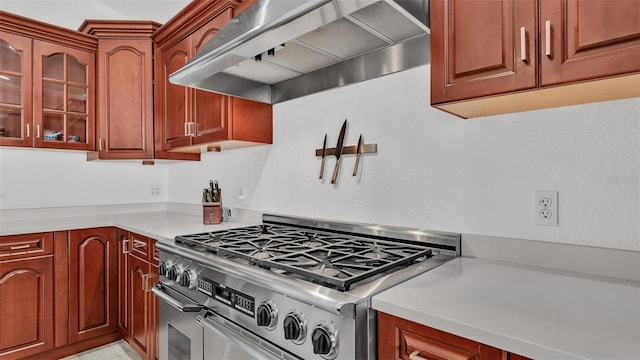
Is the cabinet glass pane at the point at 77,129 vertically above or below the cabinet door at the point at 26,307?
above

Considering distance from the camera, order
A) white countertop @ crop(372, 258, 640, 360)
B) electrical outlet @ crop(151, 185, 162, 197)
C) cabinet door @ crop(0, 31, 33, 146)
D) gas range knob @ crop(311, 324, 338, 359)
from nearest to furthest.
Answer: white countertop @ crop(372, 258, 640, 360) < gas range knob @ crop(311, 324, 338, 359) < cabinet door @ crop(0, 31, 33, 146) < electrical outlet @ crop(151, 185, 162, 197)

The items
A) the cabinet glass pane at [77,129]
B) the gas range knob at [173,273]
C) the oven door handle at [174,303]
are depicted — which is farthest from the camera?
the cabinet glass pane at [77,129]

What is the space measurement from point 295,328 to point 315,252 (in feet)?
1.28

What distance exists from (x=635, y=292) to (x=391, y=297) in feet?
2.07

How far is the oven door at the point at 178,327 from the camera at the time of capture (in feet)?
4.61

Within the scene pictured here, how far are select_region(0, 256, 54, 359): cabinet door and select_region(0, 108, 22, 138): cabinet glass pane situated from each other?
0.90 m

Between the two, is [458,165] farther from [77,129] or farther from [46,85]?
[46,85]

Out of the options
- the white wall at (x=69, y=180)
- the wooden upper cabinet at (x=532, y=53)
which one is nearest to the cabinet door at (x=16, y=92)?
the white wall at (x=69, y=180)

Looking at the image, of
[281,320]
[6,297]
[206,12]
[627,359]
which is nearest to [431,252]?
[281,320]

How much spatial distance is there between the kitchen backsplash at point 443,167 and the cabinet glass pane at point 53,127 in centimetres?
36

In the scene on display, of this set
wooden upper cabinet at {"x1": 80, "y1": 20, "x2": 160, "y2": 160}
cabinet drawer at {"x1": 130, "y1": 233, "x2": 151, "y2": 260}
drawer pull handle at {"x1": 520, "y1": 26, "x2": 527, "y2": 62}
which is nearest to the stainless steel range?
cabinet drawer at {"x1": 130, "y1": 233, "x2": 151, "y2": 260}

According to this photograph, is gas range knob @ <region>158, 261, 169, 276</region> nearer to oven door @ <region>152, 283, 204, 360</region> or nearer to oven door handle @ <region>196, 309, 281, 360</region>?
oven door @ <region>152, 283, 204, 360</region>

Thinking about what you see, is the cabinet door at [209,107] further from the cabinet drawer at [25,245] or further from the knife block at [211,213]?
the cabinet drawer at [25,245]

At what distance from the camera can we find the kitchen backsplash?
1032 millimetres
